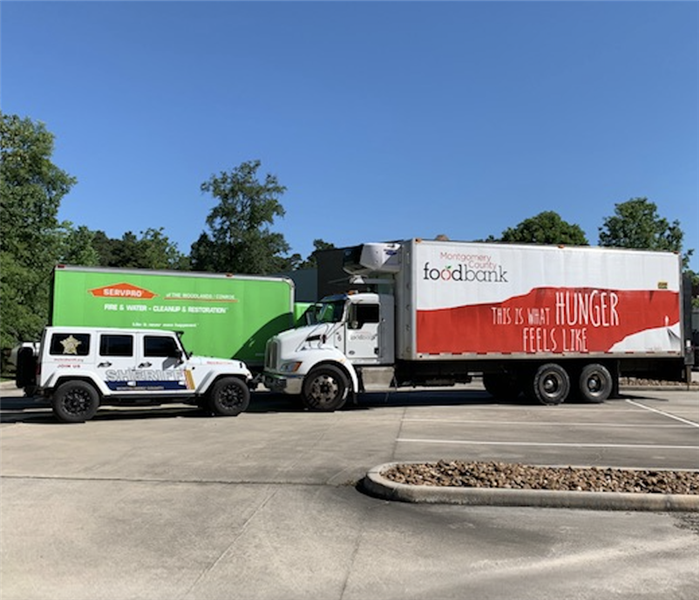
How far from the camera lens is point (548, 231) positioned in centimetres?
5612

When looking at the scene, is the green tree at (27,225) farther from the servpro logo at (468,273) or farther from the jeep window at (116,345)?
the servpro logo at (468,273)

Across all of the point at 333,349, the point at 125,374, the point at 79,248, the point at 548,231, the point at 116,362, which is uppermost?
the point at 548,231

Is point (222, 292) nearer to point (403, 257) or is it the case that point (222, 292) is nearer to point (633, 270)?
point (403, 257)

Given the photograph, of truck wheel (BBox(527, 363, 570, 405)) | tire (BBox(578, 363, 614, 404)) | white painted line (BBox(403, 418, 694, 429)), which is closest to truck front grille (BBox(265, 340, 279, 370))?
white painted line (BBox(403, 418, 694, 429))

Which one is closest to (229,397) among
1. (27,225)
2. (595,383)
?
(595,383)

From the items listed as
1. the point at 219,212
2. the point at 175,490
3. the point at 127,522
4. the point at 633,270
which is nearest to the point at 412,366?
the point at 633,270

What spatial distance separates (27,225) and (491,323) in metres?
27.7

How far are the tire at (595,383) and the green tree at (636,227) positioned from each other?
31985mm

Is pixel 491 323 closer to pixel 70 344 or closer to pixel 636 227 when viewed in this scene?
pixel 70 344

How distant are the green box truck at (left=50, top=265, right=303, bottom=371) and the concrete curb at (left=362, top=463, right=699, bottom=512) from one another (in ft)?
32.8

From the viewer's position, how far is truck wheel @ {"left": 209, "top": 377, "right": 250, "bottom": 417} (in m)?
13.0

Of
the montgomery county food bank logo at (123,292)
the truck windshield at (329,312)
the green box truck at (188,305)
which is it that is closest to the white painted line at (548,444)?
the truck windshield at (329,312)

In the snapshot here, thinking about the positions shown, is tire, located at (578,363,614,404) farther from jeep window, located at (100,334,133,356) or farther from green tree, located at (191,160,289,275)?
green tree, located at (191,160,289,275)

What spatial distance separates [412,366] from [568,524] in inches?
386
